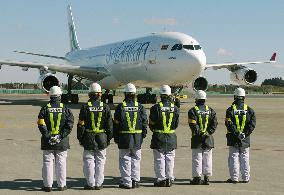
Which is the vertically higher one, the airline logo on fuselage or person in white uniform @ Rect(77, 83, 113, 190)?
the airline logo on fuselage

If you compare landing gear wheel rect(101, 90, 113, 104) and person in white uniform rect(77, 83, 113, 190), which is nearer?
person in white uniform rect(77, 83, 113, 190)

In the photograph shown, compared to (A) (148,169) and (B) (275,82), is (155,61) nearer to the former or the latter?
(A) (148,169)

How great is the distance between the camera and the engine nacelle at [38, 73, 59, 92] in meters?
31.7

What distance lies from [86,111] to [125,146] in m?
0.92

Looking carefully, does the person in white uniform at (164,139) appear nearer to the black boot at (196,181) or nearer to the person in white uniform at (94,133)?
the black boot at (196,181)

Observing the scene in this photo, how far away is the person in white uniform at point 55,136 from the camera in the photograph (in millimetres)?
8172

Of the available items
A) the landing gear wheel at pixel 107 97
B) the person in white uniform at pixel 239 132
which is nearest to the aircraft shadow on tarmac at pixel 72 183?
the person in white uniform at pixel 239 132

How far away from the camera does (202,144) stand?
8922mm

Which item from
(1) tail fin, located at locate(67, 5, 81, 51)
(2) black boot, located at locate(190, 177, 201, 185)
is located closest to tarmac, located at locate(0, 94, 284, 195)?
(2) black boot, located at locate(190, 177, 201, 185)

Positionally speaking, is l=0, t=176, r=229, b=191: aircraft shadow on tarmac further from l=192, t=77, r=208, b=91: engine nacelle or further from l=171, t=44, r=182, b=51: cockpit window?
l=192, t=77, r=208, b=91: engine nacelle

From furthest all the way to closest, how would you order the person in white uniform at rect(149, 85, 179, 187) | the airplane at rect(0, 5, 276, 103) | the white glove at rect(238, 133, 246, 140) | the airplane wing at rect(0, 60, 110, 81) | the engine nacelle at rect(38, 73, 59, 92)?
the airplane wing at rect(0, 60, 110, 81)
the engine nacelle at rect(38, 73, 59, 92)
the airplane at rect(0, 5, 276, 103)
the white glove at rect(238, 133, 246, 140)
the person in white uniform at rect(149, 85, 179, 187)

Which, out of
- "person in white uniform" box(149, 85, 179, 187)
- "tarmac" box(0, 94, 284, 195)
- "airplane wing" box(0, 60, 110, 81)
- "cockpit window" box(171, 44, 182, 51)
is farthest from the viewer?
"airplane wing" box(0, 60, 110, 81)

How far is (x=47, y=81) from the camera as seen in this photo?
31984 mm

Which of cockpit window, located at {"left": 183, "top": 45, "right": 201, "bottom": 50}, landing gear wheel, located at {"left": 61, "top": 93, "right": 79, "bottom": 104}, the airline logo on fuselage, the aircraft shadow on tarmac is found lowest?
the aircraft shadow on tarmac
